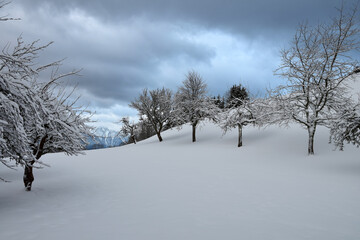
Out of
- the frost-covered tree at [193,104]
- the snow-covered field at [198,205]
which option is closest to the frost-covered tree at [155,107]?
the frost-covered tree at [193,104]

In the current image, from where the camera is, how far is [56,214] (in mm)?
5742

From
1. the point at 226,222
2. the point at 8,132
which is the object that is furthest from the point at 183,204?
the point at 8,132

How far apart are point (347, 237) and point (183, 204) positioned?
13.1 feet

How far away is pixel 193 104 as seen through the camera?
25656mm

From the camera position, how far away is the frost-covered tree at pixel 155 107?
100ft

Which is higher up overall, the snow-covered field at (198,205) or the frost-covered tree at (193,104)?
the frost-covered tree at (193,104)

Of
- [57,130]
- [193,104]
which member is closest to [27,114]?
[57,130]

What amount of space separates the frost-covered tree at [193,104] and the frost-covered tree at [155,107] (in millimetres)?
3492

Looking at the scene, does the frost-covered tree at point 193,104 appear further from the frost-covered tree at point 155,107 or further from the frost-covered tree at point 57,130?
the frost-covered tree at point 57,130

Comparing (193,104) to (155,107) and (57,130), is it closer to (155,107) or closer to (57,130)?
(155,107)

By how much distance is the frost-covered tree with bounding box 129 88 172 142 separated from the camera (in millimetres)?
30625

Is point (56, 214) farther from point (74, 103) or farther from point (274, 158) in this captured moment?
point (274, 158)

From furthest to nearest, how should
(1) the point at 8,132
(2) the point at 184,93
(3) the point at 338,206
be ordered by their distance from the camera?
(2) the point at 184,93, (3) the point at 338,206, (1) the point at 8,132

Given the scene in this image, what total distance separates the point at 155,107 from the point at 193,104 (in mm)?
7646
